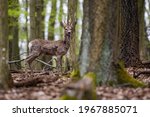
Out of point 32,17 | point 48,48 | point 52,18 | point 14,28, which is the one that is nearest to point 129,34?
point 48,48

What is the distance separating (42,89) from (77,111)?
52.8 inches

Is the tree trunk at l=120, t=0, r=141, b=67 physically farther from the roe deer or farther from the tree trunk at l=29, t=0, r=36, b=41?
the tree trunk at l=29, t=0, r=36, b=41

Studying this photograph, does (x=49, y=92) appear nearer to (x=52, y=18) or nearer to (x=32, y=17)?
(x=32, y=17)

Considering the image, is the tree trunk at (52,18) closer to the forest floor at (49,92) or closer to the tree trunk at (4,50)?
the tree trunk at (4,50)

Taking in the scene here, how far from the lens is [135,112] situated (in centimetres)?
861

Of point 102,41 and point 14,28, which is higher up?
point 102,41

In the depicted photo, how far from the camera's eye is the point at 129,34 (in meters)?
15.6

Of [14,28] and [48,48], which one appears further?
[14,28]

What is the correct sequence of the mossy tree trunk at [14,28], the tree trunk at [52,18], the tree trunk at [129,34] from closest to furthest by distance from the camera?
the tree trunk at [129,34] → the mossy tree trunk at [14,28] → the tree trunk at [52,18]

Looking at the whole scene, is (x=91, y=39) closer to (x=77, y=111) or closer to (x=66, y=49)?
(x=77, y=111)

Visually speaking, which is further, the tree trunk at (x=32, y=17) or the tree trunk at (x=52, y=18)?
the tree trunk at (x=52, y=18)

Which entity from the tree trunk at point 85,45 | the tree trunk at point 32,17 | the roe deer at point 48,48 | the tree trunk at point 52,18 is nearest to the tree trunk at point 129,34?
the roe deer at point 48,48

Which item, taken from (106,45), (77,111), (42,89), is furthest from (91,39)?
(77,111)

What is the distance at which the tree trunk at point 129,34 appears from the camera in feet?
50.6
